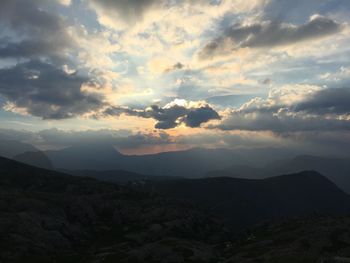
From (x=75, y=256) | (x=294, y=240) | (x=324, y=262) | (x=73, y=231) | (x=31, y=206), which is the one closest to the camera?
(x=324, y=262)

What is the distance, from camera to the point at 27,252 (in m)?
129

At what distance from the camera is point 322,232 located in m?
136

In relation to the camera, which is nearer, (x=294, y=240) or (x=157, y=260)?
(x=157, y=260)

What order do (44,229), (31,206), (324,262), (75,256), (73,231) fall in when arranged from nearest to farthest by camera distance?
(324,262) → (75,256) → (44,229) → (73,231) → (31,206)

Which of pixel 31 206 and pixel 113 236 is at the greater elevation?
pixel 31 206

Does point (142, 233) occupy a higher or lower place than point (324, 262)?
lower

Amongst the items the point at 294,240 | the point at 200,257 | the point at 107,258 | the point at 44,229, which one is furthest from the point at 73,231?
the point at 294,240

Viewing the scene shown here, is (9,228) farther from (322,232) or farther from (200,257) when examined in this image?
(322,232)

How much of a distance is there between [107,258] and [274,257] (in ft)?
163

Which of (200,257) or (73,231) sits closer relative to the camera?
(200,257)

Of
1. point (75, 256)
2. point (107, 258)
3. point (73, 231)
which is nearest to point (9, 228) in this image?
point (73, 231)

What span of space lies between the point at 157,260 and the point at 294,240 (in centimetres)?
5033

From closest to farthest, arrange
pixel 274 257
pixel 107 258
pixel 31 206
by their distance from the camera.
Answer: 1. pixel 274 257
2. pixel 107 258
3. pixel 31 206

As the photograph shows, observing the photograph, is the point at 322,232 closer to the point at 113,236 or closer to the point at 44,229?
the point at 113,236
